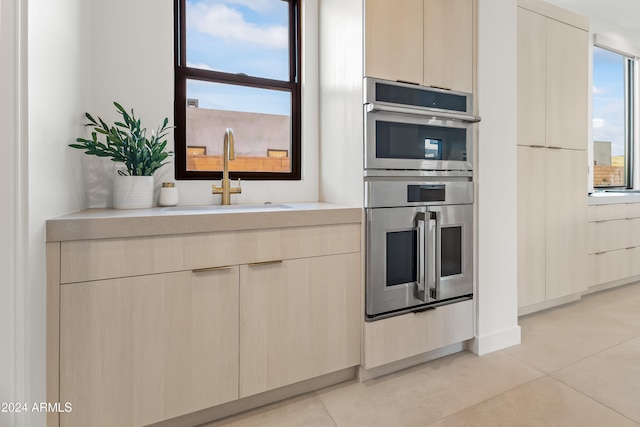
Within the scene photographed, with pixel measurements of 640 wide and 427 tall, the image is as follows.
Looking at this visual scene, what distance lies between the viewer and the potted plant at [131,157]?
1585 millimetres

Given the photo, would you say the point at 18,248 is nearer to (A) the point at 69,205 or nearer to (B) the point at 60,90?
(A) the point at 69,205

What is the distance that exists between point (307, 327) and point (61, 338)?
0.97 metres

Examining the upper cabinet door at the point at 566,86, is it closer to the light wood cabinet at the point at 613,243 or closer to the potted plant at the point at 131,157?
the light wood cabinet at the point at 613,243

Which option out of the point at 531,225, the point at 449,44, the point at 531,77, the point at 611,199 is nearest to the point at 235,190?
the point at 449,44

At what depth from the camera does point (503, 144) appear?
6.89ft

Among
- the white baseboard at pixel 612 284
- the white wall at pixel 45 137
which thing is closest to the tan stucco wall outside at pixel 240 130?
the white wall at pixel 45 137

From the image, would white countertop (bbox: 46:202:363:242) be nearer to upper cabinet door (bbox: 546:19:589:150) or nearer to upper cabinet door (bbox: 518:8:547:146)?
upper cabinet door (bbox: 518:8:547:146)

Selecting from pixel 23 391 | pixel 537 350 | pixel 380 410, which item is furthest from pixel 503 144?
pixel 23 391

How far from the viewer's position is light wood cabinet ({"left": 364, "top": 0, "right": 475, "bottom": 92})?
1685 millimetres

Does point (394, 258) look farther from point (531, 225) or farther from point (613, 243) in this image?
point (613, 243)

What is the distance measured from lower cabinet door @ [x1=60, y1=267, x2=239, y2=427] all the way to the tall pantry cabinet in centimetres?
232

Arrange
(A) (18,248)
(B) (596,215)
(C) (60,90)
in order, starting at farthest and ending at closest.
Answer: (B) (596,215) < (C) (60,90) < (A) (18,248)

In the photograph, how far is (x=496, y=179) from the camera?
2078 mm

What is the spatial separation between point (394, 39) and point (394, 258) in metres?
1.20
